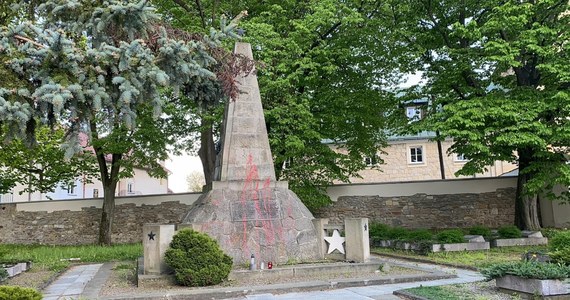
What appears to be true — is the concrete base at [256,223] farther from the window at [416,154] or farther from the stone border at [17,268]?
the window at [416,154]

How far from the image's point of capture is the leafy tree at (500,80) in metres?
13.1

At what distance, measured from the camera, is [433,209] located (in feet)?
63.2

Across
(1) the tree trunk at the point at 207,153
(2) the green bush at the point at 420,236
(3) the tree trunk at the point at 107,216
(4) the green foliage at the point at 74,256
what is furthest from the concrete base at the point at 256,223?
(3) the tree trunk at the point at 107,216

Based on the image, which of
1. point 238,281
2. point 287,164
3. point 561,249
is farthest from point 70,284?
point 561,249

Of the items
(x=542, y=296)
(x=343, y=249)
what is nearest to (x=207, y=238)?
(x=343, y=249)

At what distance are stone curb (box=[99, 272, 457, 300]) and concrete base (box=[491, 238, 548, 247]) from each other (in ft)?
17.8

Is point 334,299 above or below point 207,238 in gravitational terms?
below

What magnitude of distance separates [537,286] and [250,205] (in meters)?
5.38

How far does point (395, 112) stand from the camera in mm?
17203

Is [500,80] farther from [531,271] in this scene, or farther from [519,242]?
[531,271]

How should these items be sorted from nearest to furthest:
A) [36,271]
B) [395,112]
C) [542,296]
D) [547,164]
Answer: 1. [542,296]
2. [36,271]
3. [547,164]
4. [395,112]

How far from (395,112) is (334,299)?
37.6 ft

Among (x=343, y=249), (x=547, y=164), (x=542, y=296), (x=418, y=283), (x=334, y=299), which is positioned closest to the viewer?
(x=542, y=296)

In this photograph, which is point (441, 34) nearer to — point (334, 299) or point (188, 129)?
point (188, 129)
